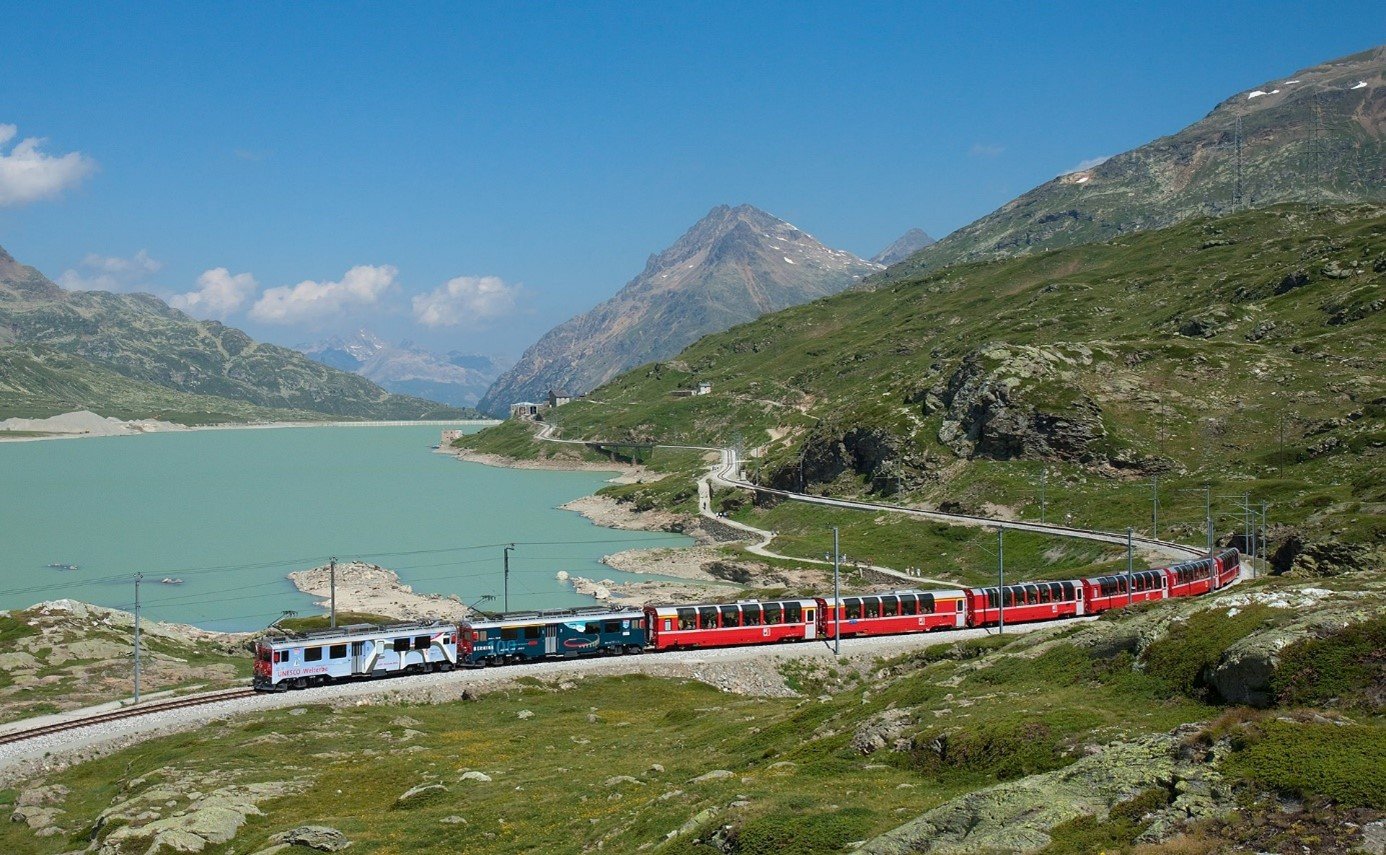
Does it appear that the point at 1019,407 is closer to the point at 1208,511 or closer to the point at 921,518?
the point at 921,518

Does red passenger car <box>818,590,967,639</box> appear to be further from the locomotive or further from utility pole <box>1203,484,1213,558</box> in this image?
utility pole <box>1203,484,1213,558</box>

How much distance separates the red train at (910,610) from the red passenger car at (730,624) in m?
0.06

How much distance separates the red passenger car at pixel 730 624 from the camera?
63.5 m

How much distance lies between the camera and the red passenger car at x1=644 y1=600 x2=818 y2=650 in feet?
208

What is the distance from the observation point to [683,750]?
40.2 meters

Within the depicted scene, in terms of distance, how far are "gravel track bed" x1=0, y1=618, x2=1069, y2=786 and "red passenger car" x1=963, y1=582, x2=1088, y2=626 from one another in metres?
0.91

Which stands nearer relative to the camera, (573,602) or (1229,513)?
(1229,513)

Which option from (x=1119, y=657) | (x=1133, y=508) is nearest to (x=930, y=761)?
(x=1119, y=657)

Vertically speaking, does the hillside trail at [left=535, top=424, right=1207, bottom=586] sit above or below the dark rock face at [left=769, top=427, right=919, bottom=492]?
below

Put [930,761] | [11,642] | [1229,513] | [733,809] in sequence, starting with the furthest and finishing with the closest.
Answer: [1229,513] → [11,642] → [930,761] → [733,809]

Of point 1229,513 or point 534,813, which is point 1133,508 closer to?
point 1229,513

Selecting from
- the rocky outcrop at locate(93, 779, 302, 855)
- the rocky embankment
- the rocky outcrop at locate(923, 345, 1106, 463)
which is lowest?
the rocky embankment

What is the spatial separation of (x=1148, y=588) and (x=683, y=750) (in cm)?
4230

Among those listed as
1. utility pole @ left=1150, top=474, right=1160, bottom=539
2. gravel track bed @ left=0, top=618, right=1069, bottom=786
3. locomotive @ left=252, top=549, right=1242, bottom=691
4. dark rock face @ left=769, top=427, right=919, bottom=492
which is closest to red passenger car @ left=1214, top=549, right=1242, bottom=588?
locomotive @ left=252, top=549, right=1242, bottom=691
